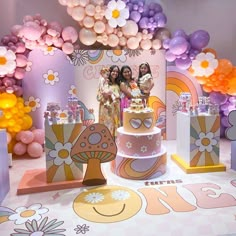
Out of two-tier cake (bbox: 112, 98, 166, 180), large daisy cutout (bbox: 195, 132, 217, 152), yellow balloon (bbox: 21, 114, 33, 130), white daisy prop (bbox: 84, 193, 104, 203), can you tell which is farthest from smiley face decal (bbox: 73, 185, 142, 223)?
yellow balloon (bbox: 21, 114, 33, 130)

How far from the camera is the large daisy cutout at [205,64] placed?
201 inches

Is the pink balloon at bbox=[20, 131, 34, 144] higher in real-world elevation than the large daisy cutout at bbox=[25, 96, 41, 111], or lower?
lower

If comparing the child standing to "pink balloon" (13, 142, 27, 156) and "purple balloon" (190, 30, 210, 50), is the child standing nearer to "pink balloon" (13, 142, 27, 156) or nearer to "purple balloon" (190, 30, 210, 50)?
"purple balloon" (190, 30, 210, 50)

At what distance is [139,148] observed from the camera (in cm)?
371

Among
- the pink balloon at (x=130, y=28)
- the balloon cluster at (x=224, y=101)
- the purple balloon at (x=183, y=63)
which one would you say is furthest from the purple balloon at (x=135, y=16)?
the balloon cluster at (x=224, y=101)

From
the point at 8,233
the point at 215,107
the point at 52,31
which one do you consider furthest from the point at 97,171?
the point at 52,31

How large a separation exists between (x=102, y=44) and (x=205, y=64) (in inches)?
81.2

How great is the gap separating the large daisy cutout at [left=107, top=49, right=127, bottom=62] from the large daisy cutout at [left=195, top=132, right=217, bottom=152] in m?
2.52

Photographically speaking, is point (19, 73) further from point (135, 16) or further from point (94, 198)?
point (94, 198)

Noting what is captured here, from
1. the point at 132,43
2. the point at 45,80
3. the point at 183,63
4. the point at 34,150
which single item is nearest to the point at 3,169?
the point at 34,150

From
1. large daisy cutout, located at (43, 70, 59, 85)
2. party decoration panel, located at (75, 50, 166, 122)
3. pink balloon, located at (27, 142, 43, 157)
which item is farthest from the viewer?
party decoration panel, located at (75, 50, 166, 122)

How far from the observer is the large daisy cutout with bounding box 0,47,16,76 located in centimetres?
451

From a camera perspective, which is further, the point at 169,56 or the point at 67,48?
the point at 169,56

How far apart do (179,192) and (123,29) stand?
3.36 metres
